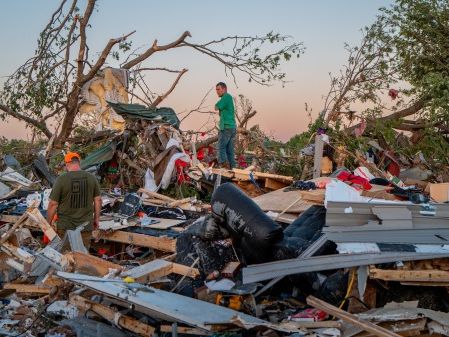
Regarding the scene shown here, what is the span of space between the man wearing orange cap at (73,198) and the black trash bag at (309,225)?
2621mm

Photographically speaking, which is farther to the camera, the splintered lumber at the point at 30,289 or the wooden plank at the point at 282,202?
the wooden plank at the point at 282,202

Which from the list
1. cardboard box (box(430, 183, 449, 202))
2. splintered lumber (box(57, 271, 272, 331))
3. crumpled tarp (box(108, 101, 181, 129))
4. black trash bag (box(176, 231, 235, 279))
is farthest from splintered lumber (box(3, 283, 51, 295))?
crumpled tarp (box(108, 101, 181, 129))

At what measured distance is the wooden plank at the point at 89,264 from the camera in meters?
6.66

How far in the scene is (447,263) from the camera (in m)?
5.59

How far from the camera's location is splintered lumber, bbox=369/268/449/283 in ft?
17.5

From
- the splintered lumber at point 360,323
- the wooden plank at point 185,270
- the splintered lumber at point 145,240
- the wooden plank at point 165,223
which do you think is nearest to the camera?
the splintered lumber at point 360,323

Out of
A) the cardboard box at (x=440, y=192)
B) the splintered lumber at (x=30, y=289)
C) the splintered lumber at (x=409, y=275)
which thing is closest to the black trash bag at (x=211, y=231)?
the splintered lumber at (x=409, y=275)

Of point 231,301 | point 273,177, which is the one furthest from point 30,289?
point 273,177

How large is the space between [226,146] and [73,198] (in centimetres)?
522

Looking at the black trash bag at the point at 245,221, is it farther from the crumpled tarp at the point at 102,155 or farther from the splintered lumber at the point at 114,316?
the crumpled tarp at the point at 102,155

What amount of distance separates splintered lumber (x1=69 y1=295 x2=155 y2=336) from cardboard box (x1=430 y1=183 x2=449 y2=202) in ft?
15.8

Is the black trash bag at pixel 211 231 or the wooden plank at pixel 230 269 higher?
the black trash bag at pixel 211 231

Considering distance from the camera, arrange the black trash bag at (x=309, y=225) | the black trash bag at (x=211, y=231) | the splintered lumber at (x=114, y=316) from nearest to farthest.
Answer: the splintered lumber at (x=114, y=316) → the black trash bag at (x=309, y=225) → the black trash bag at (x=211, y=231)

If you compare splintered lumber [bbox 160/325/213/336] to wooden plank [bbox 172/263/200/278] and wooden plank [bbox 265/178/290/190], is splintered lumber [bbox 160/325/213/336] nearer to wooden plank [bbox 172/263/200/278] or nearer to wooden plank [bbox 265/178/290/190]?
wooden plank [bbox 172/263/200/278]
